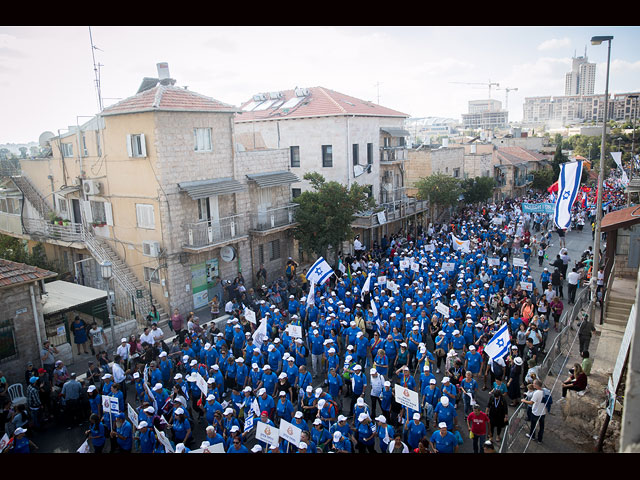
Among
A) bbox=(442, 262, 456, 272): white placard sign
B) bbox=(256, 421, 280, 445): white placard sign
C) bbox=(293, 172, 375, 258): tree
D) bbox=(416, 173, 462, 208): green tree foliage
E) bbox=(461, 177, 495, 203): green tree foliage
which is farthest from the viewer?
bbox=(461, 177, 495, 203): green tree foliage

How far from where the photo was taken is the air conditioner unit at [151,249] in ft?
66.2

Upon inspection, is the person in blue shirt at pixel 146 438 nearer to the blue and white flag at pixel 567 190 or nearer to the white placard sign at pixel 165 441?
the white placard sign at pixel 165 441

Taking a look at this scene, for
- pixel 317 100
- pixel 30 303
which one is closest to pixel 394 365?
pixel 30 303

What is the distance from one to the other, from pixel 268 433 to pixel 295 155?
25.5 meters

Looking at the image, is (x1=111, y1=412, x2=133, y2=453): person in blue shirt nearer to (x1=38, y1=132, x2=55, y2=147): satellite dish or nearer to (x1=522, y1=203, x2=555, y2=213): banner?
(x1=38, y1=132, x2=55, y2=147): satellite dish

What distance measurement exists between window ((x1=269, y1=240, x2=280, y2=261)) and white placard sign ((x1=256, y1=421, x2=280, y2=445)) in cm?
1665

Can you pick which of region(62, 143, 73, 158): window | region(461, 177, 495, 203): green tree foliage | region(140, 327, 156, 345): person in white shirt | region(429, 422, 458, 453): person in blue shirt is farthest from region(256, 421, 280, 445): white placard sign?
region(461, 177, 495, 203): green tree foliage

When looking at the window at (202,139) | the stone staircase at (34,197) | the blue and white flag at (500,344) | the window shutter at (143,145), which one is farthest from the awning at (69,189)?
the blue and white flag at (500,344)

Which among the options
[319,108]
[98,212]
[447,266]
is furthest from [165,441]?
[319,108]

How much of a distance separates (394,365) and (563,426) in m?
4.22

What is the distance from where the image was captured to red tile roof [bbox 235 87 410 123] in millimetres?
31828

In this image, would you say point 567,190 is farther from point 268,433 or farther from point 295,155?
point 295,155

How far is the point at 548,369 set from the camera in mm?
14188
